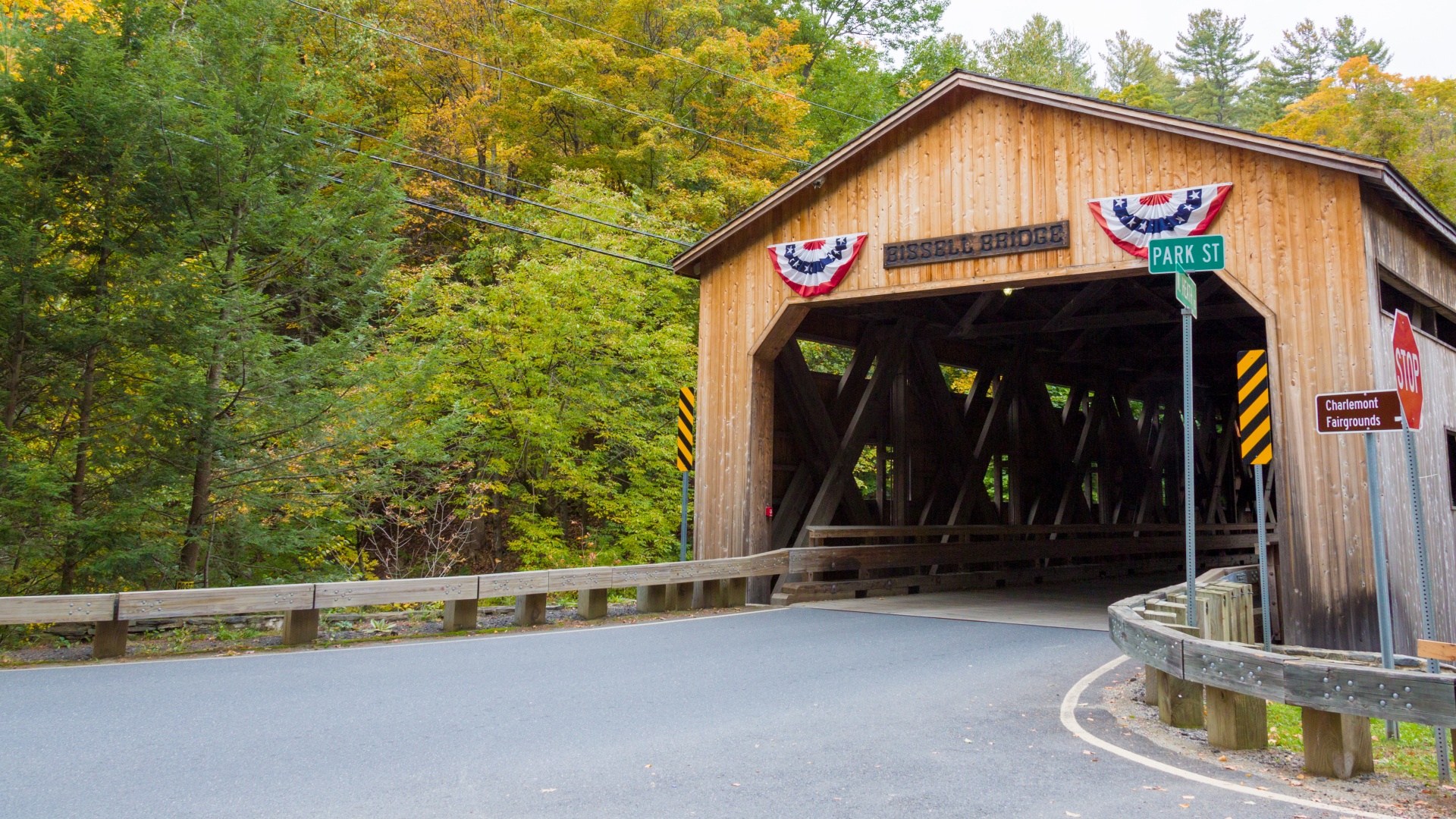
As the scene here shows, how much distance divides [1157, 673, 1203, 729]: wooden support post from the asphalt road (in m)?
0.68

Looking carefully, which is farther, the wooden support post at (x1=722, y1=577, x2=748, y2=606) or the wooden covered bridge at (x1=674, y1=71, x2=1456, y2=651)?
the wooden support post at (x1=722, y1=577, x2=748, y2=606)

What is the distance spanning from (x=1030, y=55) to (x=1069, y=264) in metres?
31.4

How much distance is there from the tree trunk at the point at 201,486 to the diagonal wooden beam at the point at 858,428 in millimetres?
7255

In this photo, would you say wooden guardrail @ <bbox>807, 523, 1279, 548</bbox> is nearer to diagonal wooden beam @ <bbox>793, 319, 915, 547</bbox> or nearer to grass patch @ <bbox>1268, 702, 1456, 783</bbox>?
diagonal wooden beam @ <bbox>793, 319, 915, 547</bbox>

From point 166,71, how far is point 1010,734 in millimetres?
10050

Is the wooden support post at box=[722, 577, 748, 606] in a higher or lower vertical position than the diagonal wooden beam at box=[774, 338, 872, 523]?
lower

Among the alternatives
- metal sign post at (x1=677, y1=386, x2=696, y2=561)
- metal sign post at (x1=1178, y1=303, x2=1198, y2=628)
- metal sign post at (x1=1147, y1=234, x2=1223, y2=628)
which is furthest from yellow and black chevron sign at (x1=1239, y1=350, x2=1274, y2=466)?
metal sign post at (x1=677, y1=386, x2=696, y2=561)

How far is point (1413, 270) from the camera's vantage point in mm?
10422

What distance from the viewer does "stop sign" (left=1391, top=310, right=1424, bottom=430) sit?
5254mm

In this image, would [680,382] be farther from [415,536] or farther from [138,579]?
[138,579]

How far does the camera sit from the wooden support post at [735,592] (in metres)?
11.9

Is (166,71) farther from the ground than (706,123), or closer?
closer

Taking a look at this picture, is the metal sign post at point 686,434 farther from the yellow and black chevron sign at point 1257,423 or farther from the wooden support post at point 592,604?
the yellow and black chevron sign at point 1257,423

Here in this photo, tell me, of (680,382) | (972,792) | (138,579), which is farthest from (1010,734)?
(680,382)
